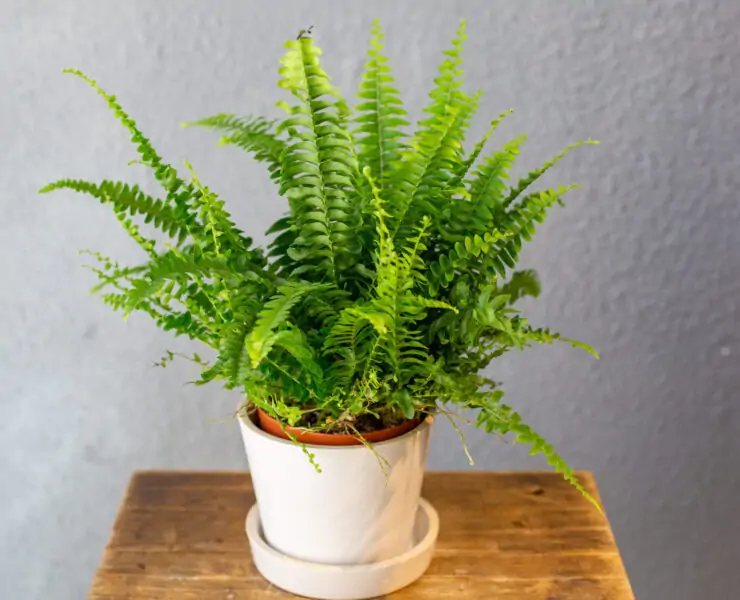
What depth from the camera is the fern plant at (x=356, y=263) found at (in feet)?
2.23

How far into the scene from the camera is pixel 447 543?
0.90 meters

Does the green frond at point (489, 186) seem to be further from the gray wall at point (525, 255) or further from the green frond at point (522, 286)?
the gray wall at point (525, 255)

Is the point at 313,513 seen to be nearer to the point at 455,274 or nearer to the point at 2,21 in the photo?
the point at 455,274

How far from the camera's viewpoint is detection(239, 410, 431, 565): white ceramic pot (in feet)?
2.45

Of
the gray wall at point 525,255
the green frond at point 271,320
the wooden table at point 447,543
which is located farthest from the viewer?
the gray wall at point 525,255

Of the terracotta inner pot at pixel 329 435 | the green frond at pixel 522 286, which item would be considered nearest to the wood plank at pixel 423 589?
the terracotta inner pot at pixel 329 435

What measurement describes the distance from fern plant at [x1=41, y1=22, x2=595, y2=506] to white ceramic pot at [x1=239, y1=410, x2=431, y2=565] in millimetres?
32

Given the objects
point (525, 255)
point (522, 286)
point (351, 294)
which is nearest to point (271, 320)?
point (351, 294)

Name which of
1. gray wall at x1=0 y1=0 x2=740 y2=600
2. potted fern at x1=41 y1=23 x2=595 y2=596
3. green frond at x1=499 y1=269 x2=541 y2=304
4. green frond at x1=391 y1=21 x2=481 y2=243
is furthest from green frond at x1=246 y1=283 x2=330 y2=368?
gray wall at x1=0 y1=0 x2=740 y2=600

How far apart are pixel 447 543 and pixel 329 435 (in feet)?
0.79

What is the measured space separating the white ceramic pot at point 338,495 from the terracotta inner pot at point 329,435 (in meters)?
0.01

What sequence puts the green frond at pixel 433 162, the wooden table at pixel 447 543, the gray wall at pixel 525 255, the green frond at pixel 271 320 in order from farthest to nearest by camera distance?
1. the gray wall at pixel 525 255
2. the wooden table at pixel 447 543
3. the green frond at pixel 433 162
4. the green frond at pixel 271 320

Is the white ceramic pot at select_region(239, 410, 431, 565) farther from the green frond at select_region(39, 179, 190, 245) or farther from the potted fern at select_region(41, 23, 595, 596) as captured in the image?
the green frond at select_region(39, 179, 190, 245)

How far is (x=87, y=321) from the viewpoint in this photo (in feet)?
4.08
